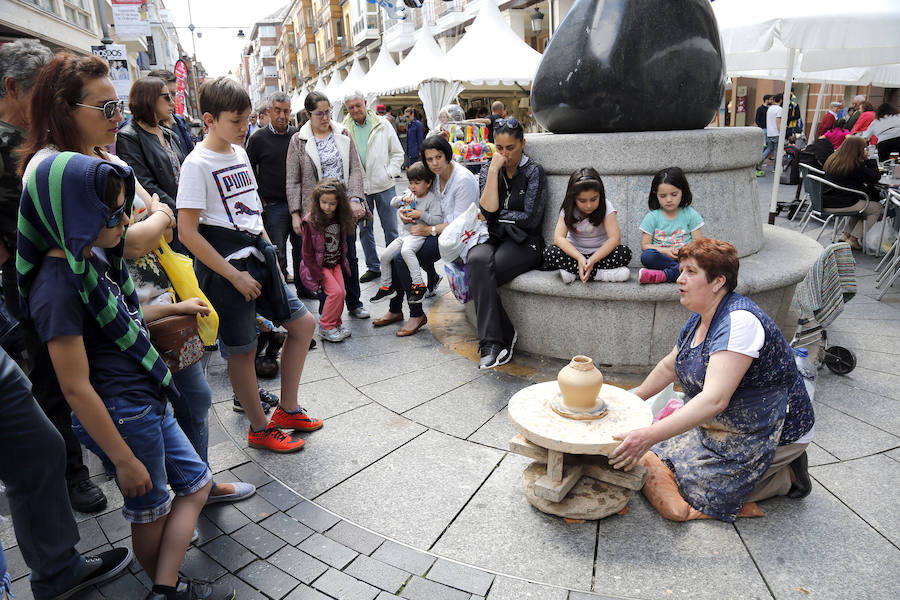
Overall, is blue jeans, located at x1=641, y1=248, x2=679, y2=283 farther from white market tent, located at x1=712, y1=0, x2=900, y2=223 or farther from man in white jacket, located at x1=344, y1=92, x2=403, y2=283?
white market tent, located at x1=712, y1=0, x2=900, y2=223

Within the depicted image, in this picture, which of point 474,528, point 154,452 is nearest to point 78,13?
point 154,452

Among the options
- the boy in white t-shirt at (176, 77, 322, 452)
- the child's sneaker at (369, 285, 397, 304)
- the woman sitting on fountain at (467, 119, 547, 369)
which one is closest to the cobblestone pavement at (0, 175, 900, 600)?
the boy in white t-shirt at (176, 77, 322, 452)

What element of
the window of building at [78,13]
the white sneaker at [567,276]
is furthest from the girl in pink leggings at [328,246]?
the window of building at [78,13]

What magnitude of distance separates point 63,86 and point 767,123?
16.5m

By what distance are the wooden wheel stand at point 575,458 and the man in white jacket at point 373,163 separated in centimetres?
429

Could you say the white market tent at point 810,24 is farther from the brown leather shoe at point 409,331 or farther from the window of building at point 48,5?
the window of building at point 48,5

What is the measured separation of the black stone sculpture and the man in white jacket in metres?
2.60

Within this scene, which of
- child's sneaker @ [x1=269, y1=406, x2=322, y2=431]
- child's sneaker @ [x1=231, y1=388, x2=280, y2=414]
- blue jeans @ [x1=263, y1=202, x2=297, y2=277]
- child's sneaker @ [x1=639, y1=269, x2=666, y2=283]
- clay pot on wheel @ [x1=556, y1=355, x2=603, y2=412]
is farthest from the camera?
blue jeans @ [x1=263, y1=202, x2=297, y2=277]

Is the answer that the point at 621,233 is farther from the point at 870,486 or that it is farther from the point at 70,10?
the point at 70,10

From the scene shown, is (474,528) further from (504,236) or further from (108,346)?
(504,236)

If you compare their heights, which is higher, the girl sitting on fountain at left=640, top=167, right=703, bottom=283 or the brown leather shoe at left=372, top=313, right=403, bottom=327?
the girl sitting on fountain at left=640, top=167, right=703, bottom=283

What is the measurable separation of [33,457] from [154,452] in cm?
38

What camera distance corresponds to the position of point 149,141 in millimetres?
4234

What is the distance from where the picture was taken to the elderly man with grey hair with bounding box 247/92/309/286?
589cm
